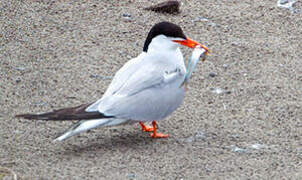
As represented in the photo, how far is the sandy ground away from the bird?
0.66ft

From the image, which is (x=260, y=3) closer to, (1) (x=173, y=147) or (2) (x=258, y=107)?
(2) (x=258, y=107)

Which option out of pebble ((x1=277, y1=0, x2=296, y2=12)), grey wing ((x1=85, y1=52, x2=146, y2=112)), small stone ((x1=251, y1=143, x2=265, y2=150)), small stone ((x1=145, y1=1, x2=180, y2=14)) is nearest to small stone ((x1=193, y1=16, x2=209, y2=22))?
small stone ((x1=145, y1=1, x2=180, y2=14))

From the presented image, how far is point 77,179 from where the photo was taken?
11.7 ft

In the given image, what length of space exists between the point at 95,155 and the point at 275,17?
273 centimetres

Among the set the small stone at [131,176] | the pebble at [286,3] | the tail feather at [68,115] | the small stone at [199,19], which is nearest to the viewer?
the small stone at [131,176]

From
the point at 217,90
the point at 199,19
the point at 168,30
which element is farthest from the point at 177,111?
the point at 199,19

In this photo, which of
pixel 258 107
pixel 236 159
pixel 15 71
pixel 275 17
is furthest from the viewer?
pixel 275 17

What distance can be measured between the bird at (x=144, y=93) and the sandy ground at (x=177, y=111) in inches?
8.0

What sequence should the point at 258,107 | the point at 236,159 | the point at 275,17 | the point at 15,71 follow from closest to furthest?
the point at 236,159 → the point at 258,107 → the point at 15,71 → the point at 275,17

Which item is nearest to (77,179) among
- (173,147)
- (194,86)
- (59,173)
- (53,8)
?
(59,173)

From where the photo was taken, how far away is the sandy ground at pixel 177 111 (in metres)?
3.77

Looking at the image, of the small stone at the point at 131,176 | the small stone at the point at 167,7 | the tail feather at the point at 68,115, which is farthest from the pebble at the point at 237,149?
the small stone at the point at 167,7

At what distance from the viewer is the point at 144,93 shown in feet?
12.9

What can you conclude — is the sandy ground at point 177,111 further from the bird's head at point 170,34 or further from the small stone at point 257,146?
the bird's head at point 170,34
